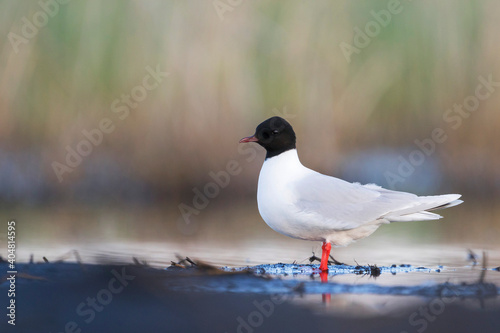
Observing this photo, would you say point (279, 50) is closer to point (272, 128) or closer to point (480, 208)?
point (480, 208)

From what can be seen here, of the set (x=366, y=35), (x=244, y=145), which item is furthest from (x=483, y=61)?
(x=244, y=145)

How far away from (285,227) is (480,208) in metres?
3.35

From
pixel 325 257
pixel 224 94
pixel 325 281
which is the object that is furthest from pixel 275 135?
pixel 224 94

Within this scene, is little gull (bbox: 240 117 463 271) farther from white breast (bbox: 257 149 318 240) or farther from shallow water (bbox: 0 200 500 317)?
shallow water (bbox: 0 200 500 317)

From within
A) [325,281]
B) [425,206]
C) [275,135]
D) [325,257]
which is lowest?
[325,281]

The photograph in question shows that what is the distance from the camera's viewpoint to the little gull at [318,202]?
473cm

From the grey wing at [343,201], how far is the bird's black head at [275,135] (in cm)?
26

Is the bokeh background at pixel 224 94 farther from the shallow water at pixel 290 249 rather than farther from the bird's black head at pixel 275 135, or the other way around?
the bird's black head at pixel 275 135

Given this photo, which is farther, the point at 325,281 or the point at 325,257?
the point at 325,257

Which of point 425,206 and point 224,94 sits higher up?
point 224,94

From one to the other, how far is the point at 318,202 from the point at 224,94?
10.7 feet

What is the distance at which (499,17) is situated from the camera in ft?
27.3

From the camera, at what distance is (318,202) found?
4.80 meters

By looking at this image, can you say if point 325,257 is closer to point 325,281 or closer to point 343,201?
point 343,201
